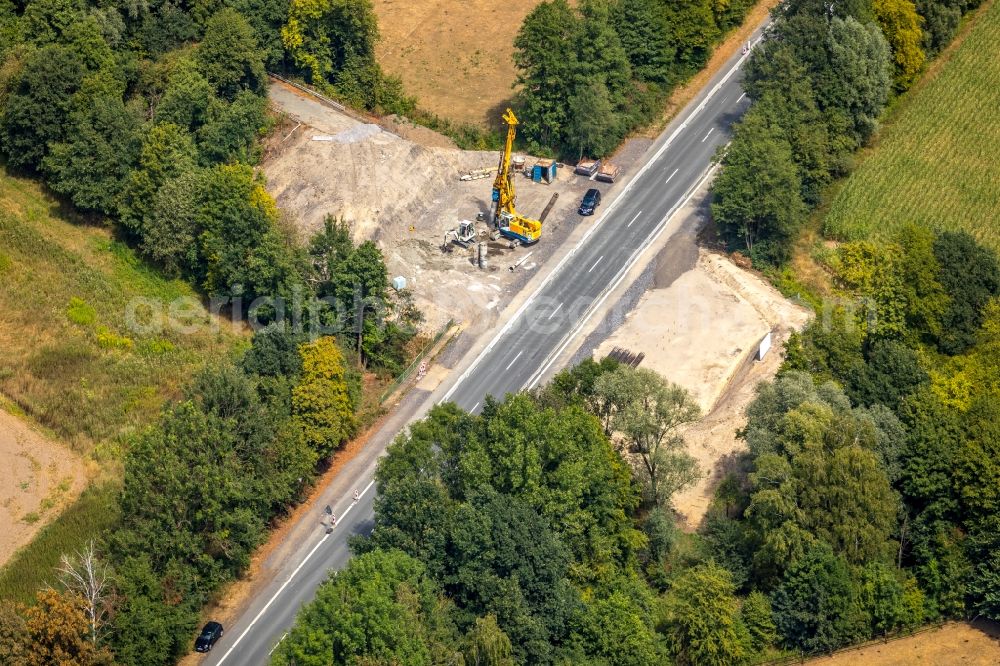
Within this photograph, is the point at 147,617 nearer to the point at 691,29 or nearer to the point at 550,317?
the point at 550,317

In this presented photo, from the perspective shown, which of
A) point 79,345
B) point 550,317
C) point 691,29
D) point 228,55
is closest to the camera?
point 79,345

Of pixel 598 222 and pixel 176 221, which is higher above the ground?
pixel 176 221

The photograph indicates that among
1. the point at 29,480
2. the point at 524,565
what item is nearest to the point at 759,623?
the point at 524,565

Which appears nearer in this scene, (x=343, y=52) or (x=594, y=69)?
(x=594, y=69)

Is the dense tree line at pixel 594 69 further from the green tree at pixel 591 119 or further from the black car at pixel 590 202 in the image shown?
the black car at pixel 590 202

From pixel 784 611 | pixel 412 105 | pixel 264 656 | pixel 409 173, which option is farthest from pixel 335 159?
pixel 784 611

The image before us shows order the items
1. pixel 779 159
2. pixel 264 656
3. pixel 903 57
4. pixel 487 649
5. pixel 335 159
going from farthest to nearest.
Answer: pixel 903 57 < pixel 335 159 < pixel 779 159 < pixel 264 656 < pixel 487 649

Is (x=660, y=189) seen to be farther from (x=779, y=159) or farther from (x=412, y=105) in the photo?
(x=412, y=105)

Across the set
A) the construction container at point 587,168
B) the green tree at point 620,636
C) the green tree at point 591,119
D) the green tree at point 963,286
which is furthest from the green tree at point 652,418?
the green tree at point 591,119
